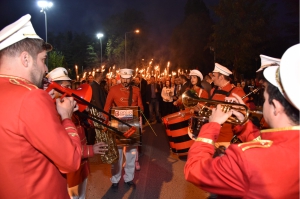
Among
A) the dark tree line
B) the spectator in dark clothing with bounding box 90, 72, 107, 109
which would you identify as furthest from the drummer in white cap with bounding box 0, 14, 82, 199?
the dark tree line

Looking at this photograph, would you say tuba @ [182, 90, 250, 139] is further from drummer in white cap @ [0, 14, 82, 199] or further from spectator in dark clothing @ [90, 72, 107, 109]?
spectator in dark clothing @ [90, 72, 107, 109]

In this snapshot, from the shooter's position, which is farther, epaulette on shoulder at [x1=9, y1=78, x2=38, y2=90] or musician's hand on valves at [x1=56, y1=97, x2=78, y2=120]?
musician's hand on valves at [x1=56, y1=97, x2=78, y2=120]

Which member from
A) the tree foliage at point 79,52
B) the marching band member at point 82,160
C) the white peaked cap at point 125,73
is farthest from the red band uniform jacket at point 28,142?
the tree foliage at point 79,52

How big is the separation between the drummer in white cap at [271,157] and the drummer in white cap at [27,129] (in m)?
0.99

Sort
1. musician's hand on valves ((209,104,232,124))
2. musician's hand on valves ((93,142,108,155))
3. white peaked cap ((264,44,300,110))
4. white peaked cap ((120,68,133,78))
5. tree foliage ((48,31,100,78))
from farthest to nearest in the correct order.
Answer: tree foliage ((48,31,100,78))
white peaked cap ((120,68,133,78))
musician's hand on valves ((93,142,108,155))
musician's hand on valves ((209,104,232,124))
white peaked cap ((264,44,300,110))

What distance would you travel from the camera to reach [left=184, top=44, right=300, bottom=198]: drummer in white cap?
60.7 inches

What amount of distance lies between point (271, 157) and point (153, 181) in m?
4.46

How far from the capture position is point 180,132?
19.6 feet

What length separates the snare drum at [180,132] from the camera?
5945 millimetres

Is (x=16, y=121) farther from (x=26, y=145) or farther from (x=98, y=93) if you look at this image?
(x=98, y=93)

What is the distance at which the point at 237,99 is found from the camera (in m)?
3.12

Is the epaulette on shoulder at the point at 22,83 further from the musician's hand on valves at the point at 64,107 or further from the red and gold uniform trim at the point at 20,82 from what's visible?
the musician's hand on valves at the point at 64,107

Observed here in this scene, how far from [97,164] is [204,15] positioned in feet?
134

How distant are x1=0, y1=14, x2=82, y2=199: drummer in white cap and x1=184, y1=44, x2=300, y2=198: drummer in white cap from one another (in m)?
0.99
